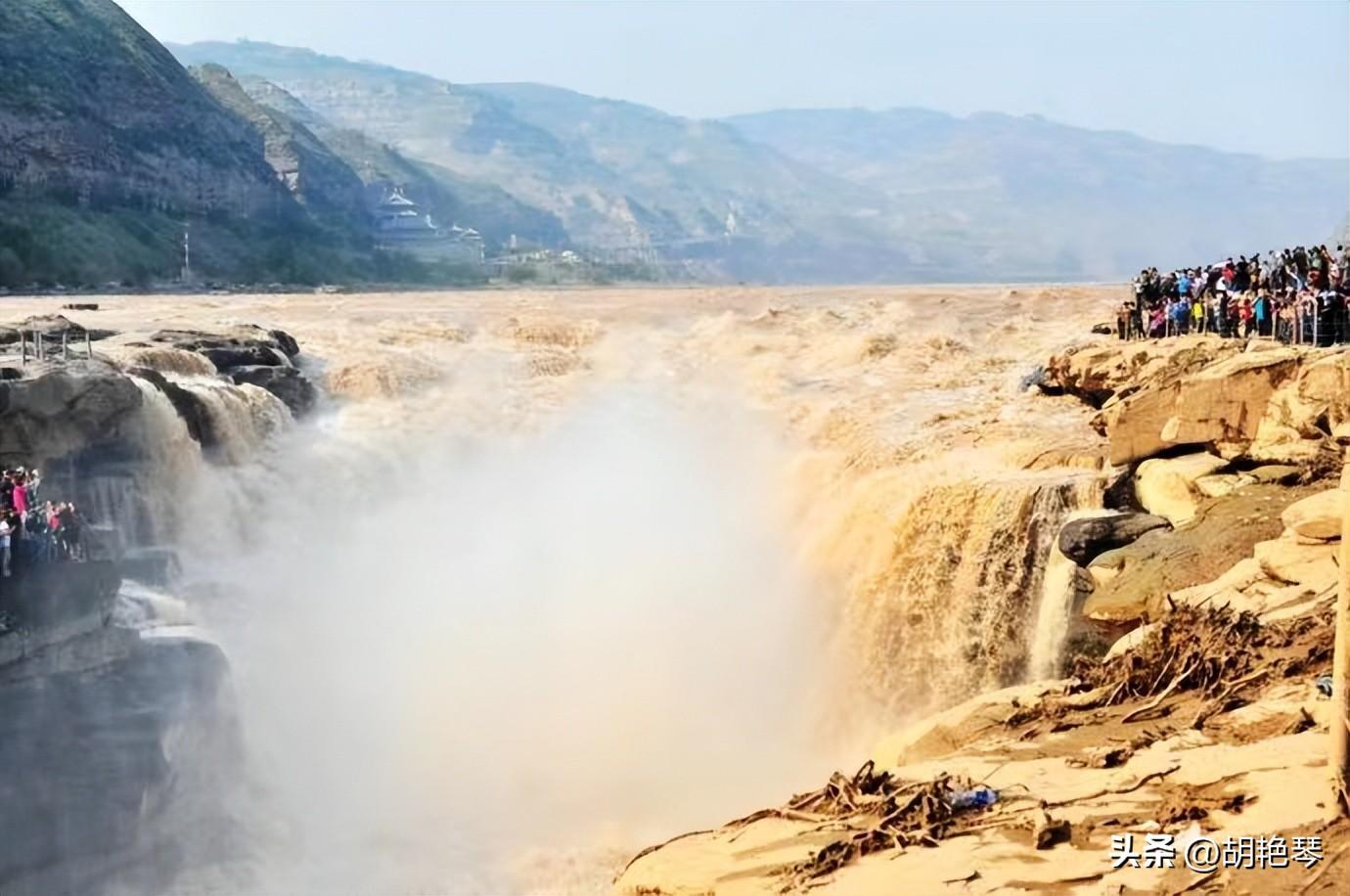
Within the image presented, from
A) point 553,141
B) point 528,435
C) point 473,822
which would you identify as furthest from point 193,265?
point 553,141

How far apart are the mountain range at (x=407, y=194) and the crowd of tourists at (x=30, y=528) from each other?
39781 mm

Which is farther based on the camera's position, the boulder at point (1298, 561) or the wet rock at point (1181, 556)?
the wet rock at point (1181, 556)

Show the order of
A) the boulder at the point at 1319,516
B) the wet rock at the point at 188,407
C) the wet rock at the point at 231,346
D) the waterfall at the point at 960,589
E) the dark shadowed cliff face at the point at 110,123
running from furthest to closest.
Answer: the dark shadowed cliff face at the point at 110,123, the wet rock at the point at 231,346, the wet rock at the point at 188,407, the waterfall at the point at 960,589, the boulder at the point at 1319,516

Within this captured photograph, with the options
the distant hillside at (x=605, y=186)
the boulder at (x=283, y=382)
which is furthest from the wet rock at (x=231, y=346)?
the distant hillside at (x=605, y=186)

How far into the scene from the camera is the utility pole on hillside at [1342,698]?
685 cm

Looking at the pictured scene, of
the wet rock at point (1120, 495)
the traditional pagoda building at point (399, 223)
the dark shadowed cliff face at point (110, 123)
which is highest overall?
the dark shadowed cliff face at point (110, 123)

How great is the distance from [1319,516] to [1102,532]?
304 centimetres

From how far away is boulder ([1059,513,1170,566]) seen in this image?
1432 centimetres

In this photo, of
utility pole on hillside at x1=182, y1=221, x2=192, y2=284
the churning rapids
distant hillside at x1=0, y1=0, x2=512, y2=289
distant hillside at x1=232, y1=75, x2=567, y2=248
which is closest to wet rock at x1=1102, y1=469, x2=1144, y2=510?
the churning rapids

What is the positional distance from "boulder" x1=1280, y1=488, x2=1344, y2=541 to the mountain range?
156 ft

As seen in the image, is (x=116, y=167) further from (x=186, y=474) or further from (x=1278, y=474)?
(x=1278, y=474)

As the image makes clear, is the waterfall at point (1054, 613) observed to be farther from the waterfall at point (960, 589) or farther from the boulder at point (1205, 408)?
the boulder at point (1205, 408)

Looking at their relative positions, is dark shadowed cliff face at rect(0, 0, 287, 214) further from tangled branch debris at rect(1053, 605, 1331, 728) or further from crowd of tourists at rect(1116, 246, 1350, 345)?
tangled branch debris at rect(1053, 605, 1331, 728)

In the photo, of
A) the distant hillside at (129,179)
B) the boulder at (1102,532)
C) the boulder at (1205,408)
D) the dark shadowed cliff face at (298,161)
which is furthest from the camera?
the dark shadowed cliff face at (298,161)
